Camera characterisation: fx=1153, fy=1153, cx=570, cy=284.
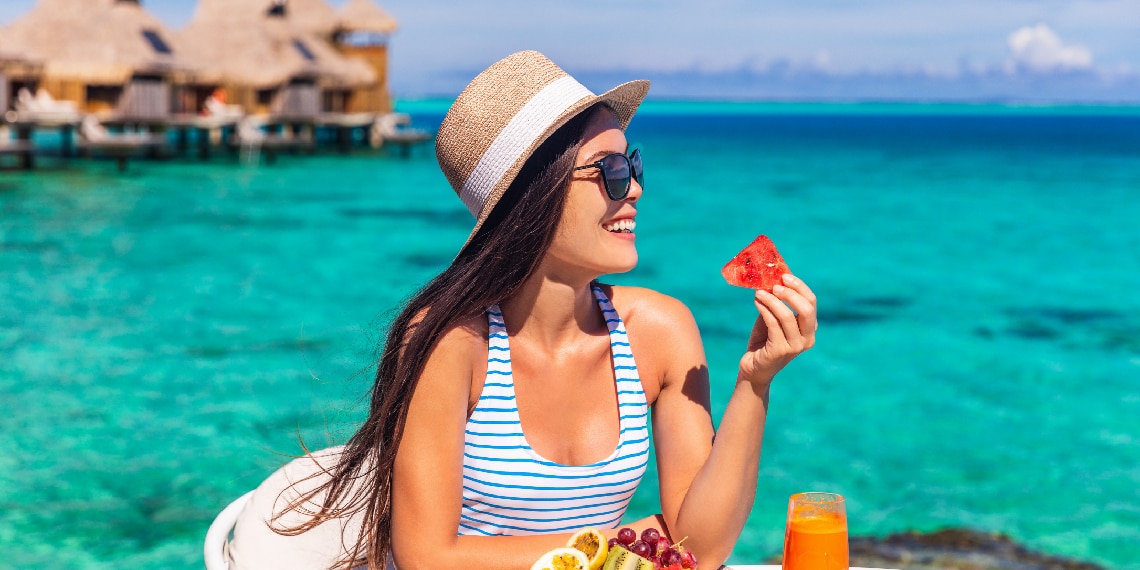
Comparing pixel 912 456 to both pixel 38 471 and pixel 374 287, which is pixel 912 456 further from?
pixel 374 287

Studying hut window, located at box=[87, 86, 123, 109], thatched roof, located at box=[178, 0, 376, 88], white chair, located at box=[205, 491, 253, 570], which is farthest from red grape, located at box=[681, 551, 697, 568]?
thatched roof, located at box=[178, 0, 376, 88]

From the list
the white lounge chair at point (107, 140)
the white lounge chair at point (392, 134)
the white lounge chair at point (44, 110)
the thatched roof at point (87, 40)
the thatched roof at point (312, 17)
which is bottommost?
the white lounge chair at point (107, 140)

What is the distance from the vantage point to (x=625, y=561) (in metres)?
1.71

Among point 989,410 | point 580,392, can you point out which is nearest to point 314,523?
point 580,392

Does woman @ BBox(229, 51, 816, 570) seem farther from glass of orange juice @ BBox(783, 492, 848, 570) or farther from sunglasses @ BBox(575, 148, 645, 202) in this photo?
glass of orange juice @ BBox(783, 492, 848, 570)

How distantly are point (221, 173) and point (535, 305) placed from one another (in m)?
33.9

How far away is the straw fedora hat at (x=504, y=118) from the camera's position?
7.00 ft

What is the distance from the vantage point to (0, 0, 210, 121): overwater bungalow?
112 feet

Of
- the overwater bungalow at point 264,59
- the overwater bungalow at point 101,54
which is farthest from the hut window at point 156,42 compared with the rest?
the overwater bungalow at point 264,59

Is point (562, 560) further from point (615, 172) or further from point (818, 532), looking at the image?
point (615, 172)

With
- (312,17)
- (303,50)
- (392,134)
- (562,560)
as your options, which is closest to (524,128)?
(562,560)

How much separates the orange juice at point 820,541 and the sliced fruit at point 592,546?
0.30 m

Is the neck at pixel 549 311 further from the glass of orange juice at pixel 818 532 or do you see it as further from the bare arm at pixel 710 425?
the glass of orange juice at pixel 818 532

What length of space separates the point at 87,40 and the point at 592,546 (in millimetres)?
36495
